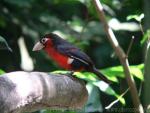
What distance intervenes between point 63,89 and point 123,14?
115 inches

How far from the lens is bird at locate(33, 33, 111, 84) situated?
12.8 ft

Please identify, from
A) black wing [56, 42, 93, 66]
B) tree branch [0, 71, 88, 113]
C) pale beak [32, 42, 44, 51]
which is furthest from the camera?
pale beak [32, 42, 44, 51]

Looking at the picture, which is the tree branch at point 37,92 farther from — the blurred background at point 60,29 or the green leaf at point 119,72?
the blurred background at point 60,29

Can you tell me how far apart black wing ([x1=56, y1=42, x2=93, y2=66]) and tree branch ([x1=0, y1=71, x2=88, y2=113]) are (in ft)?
2.42

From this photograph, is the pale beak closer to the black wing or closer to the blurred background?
the black wing

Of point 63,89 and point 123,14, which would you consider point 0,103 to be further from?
point 123,14

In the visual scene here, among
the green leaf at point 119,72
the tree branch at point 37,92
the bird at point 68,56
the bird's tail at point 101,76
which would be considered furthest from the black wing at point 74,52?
the tree branch at point 37,92

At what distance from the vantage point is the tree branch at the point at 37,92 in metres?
2.49

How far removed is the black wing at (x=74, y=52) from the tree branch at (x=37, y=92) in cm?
74

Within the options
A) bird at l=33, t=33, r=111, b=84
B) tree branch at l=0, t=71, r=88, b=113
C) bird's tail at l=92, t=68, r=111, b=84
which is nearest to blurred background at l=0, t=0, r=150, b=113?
bird at l=33, t=33, r=111, b=84

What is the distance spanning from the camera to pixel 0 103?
2367mm

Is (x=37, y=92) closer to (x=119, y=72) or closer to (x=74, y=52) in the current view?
(x=119, y=72)

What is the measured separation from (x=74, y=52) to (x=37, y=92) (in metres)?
1.26

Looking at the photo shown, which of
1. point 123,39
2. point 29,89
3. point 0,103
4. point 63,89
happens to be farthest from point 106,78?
point 123,39
